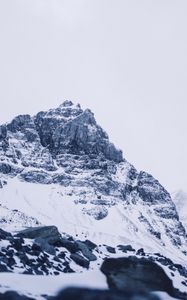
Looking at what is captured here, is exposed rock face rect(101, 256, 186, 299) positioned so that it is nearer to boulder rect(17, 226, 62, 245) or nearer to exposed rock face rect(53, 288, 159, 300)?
exposed rock face rect(53, 288, 159, 300)

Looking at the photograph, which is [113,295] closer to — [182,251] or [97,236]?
[97,236]

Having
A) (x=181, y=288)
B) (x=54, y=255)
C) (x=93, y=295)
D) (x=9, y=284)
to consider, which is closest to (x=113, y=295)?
(x=93, y=295)

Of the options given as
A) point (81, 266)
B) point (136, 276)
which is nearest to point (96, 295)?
point (136, 276)

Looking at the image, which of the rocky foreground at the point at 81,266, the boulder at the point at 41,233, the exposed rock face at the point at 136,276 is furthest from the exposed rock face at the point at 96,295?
the boulder at the point at 41,233

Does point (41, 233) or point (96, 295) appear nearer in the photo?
point (96, 295)

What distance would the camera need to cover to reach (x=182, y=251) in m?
196

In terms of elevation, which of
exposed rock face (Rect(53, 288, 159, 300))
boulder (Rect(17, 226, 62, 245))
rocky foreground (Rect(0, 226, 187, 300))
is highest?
boulder (Rect(17, 226, 62, 245))

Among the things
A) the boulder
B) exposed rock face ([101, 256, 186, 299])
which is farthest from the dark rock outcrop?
the boulder

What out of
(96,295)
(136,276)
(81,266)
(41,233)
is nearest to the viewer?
(96,295)

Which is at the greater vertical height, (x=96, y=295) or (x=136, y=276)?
(x=136, y=276)

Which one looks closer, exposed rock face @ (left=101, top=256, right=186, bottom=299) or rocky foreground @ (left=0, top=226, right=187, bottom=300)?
rocky foreground @ (left=0, top=226, right=187, bottom=300)

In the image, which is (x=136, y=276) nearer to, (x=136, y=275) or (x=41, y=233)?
(x=136, y=275)

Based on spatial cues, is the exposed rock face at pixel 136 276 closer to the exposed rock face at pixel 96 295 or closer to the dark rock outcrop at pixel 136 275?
the dark rock outcrop at pixel 136 275

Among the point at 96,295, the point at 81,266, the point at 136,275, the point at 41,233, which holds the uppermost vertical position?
the point at 41,233
